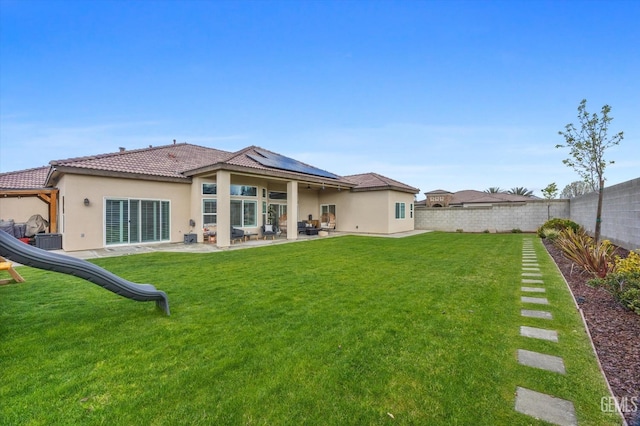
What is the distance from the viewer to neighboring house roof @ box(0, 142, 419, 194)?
1140 cm

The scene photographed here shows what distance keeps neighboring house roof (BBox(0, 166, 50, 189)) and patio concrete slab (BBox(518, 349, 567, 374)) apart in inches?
816

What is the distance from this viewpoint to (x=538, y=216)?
62.2 feet

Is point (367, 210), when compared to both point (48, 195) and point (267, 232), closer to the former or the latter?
point (267, 232)

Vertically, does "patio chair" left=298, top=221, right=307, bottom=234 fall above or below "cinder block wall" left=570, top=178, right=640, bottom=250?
below

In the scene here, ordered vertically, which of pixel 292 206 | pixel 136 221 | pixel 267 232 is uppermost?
pixel 292 206

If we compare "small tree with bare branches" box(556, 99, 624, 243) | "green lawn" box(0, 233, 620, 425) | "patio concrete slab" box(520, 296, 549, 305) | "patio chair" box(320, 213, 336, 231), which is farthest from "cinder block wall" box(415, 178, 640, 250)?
"patio chair" box(320, 213, 336, 231)

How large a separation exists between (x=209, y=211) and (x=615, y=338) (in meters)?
13.8

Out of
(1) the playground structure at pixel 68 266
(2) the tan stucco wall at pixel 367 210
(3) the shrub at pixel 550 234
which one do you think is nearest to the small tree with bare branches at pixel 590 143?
(3) the shrub at pixel 550 234

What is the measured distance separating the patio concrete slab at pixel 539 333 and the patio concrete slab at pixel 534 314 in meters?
0.51

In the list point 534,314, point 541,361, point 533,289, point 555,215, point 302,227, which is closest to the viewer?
point 541,361

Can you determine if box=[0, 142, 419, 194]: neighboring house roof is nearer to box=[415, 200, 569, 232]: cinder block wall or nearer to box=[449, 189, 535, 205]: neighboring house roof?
box=[415, 200, 569, 232]: cinder block wall

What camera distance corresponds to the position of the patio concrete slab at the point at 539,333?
343 cm

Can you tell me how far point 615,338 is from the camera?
340 cm

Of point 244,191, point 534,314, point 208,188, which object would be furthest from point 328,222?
point 534,314
